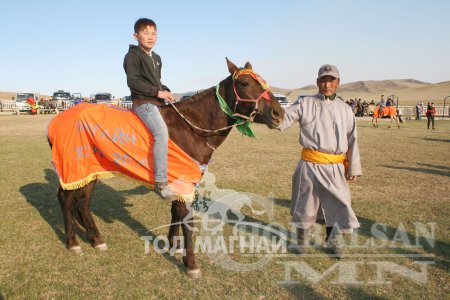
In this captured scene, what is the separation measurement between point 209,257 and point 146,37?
299 centimetres

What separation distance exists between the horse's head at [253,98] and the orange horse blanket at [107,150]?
0.93m

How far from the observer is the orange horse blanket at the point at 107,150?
419cm

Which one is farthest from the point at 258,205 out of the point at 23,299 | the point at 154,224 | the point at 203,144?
the point at 23,299

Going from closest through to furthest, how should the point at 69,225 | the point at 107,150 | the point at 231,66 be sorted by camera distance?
the point at 231,66 < the point at 107,150 < the point at 69,225

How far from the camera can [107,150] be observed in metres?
4.35

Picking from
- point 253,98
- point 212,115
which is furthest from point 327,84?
point 212,115

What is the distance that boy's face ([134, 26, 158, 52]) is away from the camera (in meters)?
4.25

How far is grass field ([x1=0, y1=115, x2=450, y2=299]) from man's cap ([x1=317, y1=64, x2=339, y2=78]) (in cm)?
238

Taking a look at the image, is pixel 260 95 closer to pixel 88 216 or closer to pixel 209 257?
pixel 209 257

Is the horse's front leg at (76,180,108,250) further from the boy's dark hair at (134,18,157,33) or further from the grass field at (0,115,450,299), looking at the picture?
the boy's dark hair at (134,18,157,33)

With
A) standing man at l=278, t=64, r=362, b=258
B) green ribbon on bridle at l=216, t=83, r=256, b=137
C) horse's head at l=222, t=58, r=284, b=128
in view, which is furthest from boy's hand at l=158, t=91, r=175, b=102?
standing man at l=278, t=64, r=362, b=258

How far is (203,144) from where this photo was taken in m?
4.31

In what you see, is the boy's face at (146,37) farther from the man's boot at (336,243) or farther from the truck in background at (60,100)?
the truck in background at (60,100)

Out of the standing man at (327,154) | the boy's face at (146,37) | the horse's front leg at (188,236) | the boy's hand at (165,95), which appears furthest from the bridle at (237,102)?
the horse's front leg at (188,236)
